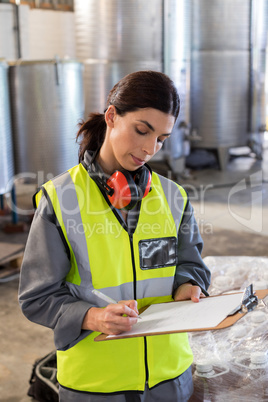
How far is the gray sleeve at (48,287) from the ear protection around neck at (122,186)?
0.18 m

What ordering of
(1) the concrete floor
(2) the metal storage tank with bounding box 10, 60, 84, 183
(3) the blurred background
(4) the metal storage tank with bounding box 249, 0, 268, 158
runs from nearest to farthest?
(1) the concrete floor, (3) the blurred background, (2) the metal storage tank with bounding box 10, 60, 84, 183, (4) the metal storage tank with bounding box 249, 0, 268, 158

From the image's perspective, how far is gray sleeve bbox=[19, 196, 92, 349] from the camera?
1338 mm

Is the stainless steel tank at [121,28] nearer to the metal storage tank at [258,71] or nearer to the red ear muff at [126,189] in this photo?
the metal storage tank at [258,71]

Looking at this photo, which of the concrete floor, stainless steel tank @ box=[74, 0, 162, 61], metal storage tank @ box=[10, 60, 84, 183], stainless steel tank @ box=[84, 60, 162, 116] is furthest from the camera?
stainless steel tank @ box=[84, 60, 162, 116]

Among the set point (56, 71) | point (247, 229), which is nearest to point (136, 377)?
point (56, 71)

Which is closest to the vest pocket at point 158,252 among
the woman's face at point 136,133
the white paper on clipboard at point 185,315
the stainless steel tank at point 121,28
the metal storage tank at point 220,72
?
the white paper on clipboard at point 185,315

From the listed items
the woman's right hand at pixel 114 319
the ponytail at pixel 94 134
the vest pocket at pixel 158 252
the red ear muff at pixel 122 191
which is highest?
the ponytail at pixel 94 134

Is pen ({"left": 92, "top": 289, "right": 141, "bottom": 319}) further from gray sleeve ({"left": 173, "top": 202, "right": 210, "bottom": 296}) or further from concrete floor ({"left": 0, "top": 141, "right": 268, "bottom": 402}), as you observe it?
concrete floor ({"left": 0, "top": 141, "right": 268, "bottom": 402})

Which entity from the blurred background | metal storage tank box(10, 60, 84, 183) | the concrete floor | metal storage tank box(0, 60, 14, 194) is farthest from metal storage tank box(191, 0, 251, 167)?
metal storage tank box(0, 60, 14, 194)

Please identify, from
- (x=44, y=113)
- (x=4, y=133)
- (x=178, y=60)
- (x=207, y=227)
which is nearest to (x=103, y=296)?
(x=4, y=133)

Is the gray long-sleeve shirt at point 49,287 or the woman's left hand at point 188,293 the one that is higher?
the gray long-sleeve shirt at point 49,287

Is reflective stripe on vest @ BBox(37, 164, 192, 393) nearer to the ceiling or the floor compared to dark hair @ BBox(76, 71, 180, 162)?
nearer to the floor

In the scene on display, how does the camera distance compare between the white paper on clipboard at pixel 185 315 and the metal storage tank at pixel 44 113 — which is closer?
the white paper on clipboard at pixel 185 315

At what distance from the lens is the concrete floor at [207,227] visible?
3064 mm
